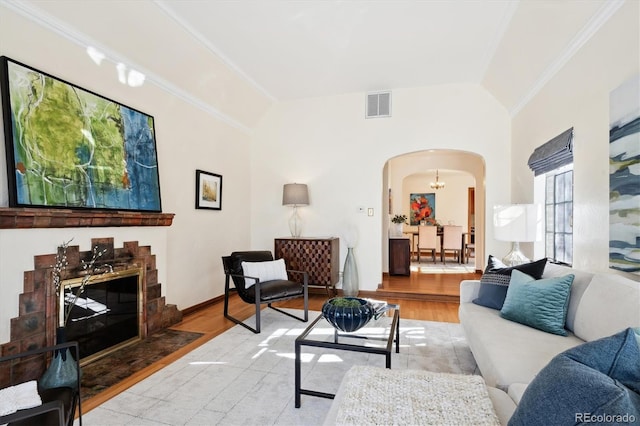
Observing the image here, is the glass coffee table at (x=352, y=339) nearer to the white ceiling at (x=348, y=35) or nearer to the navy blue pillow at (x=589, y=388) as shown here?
the navy blue pillow at (x=589, y=388)

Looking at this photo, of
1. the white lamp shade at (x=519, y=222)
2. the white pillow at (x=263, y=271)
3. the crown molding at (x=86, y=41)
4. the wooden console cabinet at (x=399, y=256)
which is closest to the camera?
the crown molding at (x=86, y=41)

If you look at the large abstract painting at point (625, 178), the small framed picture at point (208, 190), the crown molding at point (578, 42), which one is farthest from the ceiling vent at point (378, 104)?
the large abstract painting at point (625, 178)

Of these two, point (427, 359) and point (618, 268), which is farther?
point (427, 359)

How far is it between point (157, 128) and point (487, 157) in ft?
14.2

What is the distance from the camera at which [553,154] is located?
3102 millimetres

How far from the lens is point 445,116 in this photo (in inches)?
190

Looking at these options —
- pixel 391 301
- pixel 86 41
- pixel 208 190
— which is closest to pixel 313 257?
pixel 391 301

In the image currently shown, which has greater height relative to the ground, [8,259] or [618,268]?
[8,259]

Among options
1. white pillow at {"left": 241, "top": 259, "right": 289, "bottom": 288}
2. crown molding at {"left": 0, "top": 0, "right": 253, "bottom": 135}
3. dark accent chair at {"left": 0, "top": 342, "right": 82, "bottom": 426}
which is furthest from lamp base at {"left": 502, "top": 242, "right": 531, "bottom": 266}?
crown molding at {"left": 0, "top": 0, "right": 253, "bottom": 135}

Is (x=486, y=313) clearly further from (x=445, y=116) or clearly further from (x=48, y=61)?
(x=48, y=61)

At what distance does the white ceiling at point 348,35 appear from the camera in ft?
9.04

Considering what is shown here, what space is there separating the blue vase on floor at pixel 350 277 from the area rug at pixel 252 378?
143 centimetres

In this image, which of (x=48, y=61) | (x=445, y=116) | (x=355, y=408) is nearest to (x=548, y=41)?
(x=445, y=116)

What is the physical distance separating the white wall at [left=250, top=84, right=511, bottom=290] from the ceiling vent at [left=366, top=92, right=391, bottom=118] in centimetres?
9
